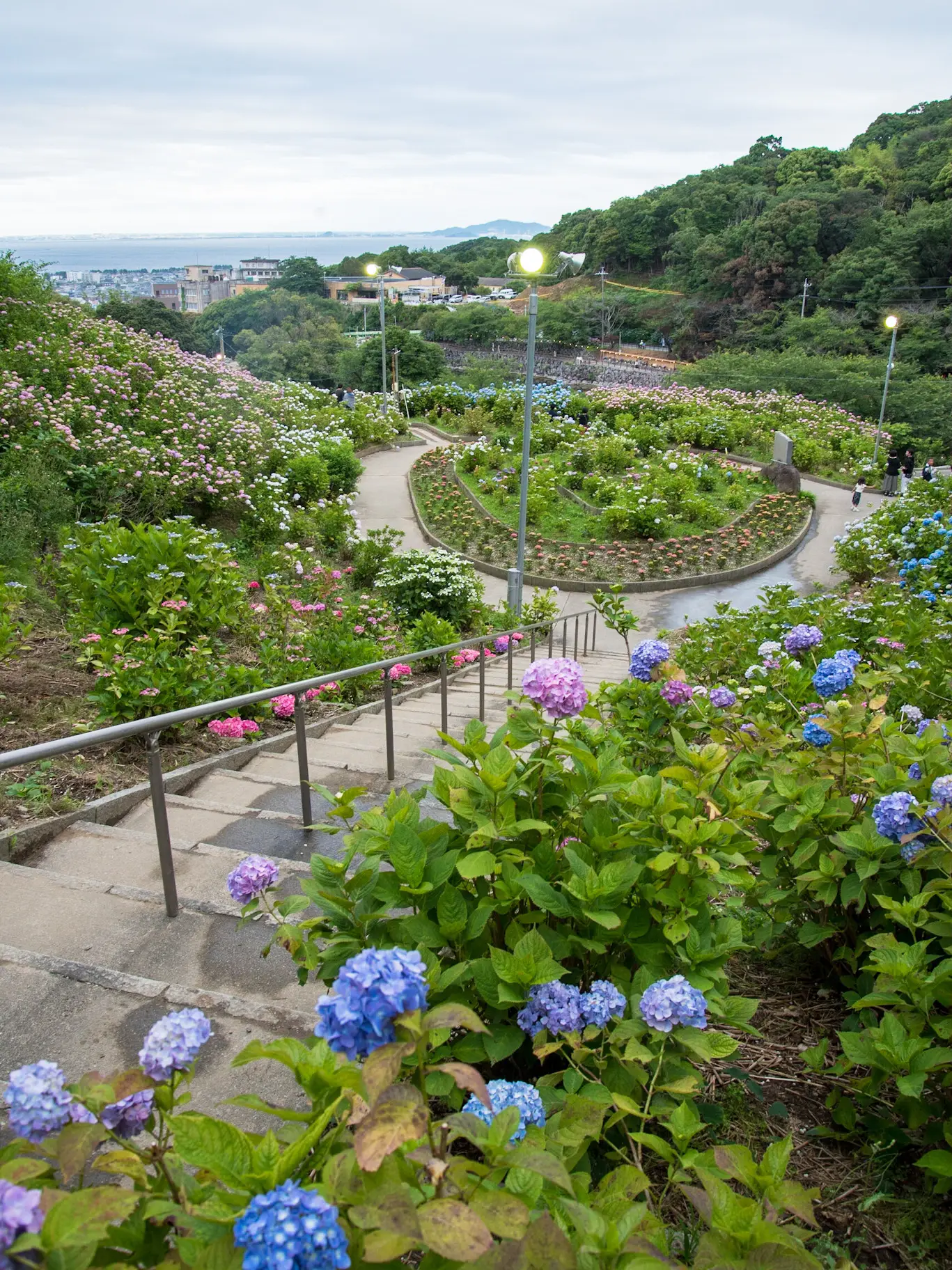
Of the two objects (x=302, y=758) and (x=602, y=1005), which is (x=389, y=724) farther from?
(x=602, y=1005)

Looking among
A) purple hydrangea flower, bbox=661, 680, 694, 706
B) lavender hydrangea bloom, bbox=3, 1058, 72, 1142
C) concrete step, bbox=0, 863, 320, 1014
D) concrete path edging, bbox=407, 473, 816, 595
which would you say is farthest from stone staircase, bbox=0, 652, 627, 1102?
concrete path edging, bbox=407, 473, 816, 595

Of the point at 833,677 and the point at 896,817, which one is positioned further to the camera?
the point at 833,677

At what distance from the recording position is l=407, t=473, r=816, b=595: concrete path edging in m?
15.0

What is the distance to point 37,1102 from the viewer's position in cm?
113

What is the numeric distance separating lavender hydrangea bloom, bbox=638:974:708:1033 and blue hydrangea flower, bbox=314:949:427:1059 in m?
0.68

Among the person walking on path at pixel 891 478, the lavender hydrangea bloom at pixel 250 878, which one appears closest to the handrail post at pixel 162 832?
the lavender hydrangea bloom at pixel 250 878

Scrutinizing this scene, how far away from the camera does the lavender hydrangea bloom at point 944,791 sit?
6.56ft

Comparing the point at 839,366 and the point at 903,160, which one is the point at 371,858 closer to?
the point at 839,366

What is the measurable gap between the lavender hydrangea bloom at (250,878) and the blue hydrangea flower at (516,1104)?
0.76 m

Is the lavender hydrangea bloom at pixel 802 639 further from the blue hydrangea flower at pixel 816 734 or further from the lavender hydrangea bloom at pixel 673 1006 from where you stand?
the lavender hydrangea bloom at pixel 673 1006

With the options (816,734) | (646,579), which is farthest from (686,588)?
(816,734)

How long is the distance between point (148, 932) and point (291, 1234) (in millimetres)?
2121

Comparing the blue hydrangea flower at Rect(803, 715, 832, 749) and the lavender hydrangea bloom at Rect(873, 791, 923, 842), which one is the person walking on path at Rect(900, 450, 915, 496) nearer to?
the blue hydrangea flower at Rect(803, 715, 832, 749)

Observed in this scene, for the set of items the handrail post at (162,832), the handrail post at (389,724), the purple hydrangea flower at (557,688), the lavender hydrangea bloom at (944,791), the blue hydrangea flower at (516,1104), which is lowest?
the handrail post at (389,724)
